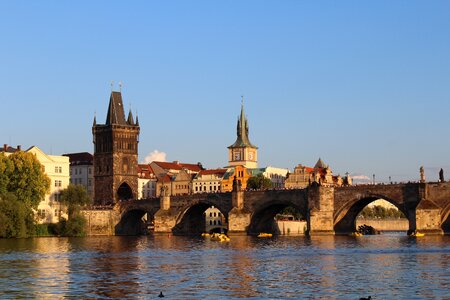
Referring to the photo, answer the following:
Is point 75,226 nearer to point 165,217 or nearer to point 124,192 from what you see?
point 165,217

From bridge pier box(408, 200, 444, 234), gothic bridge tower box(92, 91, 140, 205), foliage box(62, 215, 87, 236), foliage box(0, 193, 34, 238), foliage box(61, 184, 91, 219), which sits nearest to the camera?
foliage box(0, 193, 34, 238)

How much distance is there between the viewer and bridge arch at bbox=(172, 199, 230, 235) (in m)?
164

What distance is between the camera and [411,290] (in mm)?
55406

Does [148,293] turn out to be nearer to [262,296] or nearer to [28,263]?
[262,296]

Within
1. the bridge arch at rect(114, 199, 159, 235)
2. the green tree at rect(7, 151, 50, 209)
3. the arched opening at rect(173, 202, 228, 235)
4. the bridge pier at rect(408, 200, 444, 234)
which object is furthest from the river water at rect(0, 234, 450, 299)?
the bridge arch at rect(114, 199, 159, 235)

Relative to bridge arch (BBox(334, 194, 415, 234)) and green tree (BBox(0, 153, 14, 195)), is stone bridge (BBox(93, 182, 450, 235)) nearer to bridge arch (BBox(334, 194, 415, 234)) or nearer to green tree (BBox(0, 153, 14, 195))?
bridge arch (BBox(334, 194, 415, 234))

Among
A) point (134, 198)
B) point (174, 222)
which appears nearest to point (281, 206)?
point (174, 222)

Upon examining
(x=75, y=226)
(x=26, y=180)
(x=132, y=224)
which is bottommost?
(x=75, y=226)

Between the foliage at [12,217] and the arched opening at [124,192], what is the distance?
5159cm

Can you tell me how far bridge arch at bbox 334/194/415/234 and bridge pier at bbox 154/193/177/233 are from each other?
3472 centimetres

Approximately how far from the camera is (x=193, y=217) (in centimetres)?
17450

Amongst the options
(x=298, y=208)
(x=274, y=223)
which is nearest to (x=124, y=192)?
(x=274, y=223)

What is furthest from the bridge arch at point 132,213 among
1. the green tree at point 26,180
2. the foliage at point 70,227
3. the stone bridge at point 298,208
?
the green tree at point 26,180

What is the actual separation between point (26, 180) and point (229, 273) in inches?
3117
